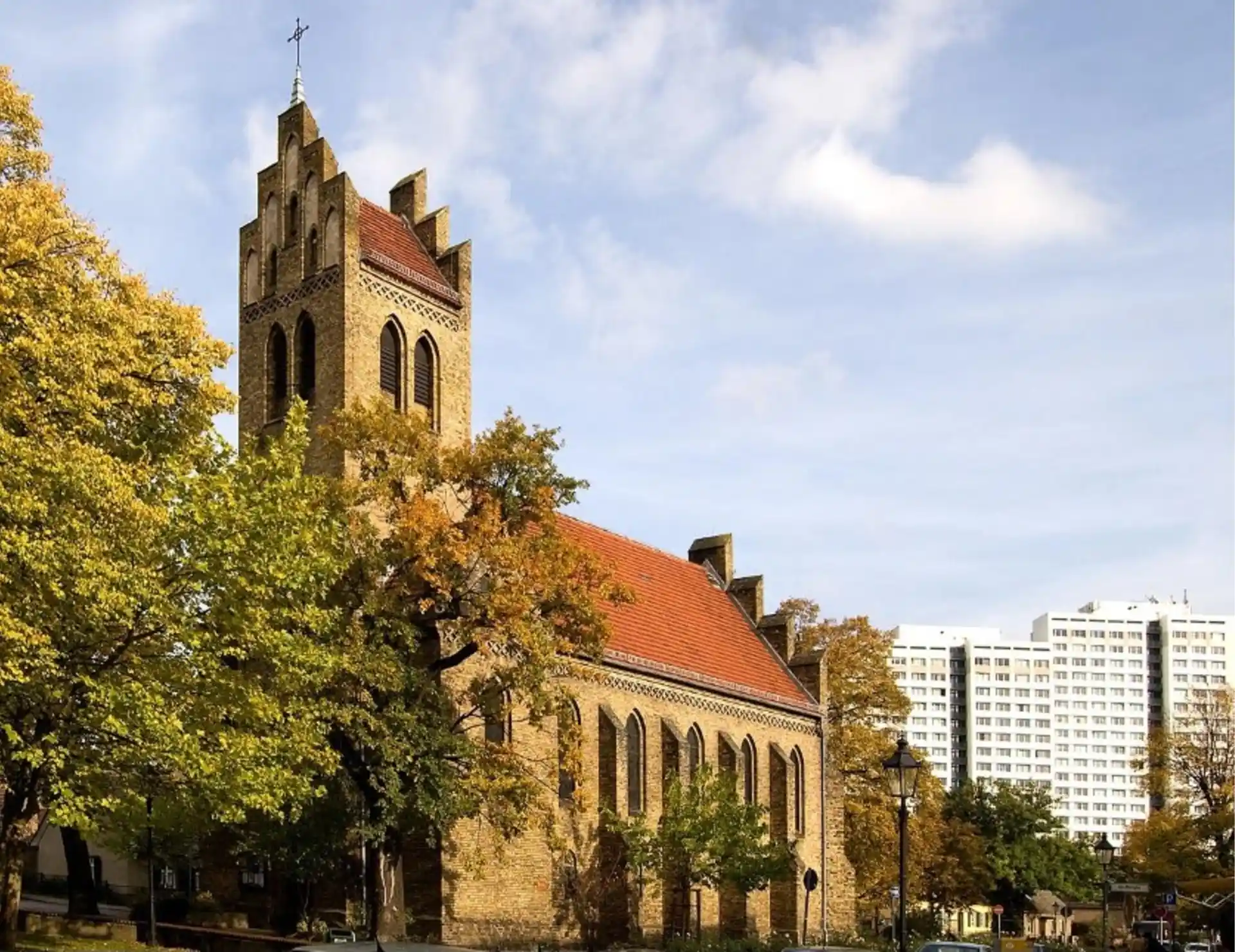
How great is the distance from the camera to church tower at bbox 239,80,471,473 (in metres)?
40.7

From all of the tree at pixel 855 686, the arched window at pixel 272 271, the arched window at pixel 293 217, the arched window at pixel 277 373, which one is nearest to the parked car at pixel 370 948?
the arched window at pixel 277 373

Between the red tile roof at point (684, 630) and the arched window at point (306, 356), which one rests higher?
the arched window at point (306, 356)

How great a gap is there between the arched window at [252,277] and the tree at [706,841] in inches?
696

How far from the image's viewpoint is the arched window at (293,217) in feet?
140

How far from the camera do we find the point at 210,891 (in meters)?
41.6

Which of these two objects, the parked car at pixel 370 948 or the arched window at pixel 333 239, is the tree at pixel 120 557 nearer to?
the parked car at pixel 370 948

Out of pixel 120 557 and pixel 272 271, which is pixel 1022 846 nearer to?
pixel 272 271

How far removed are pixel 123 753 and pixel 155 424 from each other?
5494 millimetres

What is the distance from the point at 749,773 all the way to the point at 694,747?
3.98 m

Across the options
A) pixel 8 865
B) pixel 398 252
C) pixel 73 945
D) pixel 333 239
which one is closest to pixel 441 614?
pixel 73 945

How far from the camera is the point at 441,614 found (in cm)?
3325

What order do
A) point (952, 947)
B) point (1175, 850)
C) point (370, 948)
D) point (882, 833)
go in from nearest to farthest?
point (370, 948), point (952, 947), point (882, 833), point (1175, 850)

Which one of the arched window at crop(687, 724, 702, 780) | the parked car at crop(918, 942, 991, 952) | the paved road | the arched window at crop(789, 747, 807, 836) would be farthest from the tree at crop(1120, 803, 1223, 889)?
the paved road

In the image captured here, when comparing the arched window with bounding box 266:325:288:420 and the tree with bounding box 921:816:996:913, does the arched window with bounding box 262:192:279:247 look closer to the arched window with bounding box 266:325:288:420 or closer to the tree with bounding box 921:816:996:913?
the arched window with bounding box 266:325:288:420
